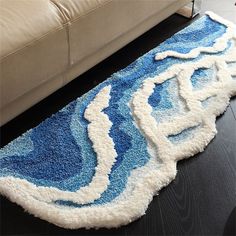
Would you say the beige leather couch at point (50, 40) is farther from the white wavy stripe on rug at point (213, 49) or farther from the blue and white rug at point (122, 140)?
the white wavy stripe on rug at point (213, 49)

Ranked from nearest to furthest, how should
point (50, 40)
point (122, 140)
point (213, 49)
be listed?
point (50, 40) → point (122, 140) → point (213, 49)

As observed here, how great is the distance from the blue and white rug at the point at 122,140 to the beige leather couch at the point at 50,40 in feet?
0.50

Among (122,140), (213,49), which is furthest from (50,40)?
(213,49)

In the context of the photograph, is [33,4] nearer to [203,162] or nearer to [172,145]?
[172,145]

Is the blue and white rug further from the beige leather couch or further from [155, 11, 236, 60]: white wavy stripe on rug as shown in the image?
the beige leather couch

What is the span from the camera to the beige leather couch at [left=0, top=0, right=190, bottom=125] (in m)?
1.20

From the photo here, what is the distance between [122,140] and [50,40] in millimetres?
456

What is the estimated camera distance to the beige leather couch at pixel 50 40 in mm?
1201

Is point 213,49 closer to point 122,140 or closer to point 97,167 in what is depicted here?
point 122,140

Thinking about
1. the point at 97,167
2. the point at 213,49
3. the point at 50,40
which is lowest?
the point at 97,167

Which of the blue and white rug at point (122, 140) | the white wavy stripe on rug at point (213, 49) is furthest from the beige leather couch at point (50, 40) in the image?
the white wavy stripe on rug at point (213, 49)

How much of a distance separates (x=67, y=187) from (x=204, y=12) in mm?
1372

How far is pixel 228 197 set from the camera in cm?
125

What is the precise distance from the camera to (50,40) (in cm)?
127
